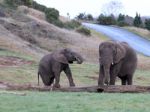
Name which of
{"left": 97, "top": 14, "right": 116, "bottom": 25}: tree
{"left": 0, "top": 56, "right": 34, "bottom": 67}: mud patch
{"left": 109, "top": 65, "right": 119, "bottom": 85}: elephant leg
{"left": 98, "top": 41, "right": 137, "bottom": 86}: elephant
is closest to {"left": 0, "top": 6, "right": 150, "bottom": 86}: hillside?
{"left": 0, "top": 56, "right": 34, "bottom": 67}: mud patch

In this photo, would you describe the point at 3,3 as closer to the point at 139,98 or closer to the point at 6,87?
the point at 6,87

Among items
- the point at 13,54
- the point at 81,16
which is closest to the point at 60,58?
the point at 13,54

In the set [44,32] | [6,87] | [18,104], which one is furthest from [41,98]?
[44,32]

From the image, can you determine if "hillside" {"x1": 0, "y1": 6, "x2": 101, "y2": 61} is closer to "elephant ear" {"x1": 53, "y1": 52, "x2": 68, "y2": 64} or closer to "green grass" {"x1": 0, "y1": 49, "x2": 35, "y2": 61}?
"green grass" {"x1": 0, "y1": 49, "x2": 35, "y2": 61}

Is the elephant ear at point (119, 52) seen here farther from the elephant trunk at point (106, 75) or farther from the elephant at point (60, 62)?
the elephant at point (60, 62)

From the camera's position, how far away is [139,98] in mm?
15852

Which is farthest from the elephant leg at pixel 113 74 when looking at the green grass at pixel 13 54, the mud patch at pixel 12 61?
the green grass at pixel 13 54

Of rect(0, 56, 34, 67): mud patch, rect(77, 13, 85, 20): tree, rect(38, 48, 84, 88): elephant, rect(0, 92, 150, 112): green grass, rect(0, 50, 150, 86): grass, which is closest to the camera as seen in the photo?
rect(0, 92, 150, 112): green grass

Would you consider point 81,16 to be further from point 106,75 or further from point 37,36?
point 106,75

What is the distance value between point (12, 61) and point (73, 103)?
22.9 m

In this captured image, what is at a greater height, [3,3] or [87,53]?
[3,3]

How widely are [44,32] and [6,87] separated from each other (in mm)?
39039

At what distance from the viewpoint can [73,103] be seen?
47.6 feet

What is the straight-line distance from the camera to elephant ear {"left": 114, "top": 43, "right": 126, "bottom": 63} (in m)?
21.2
